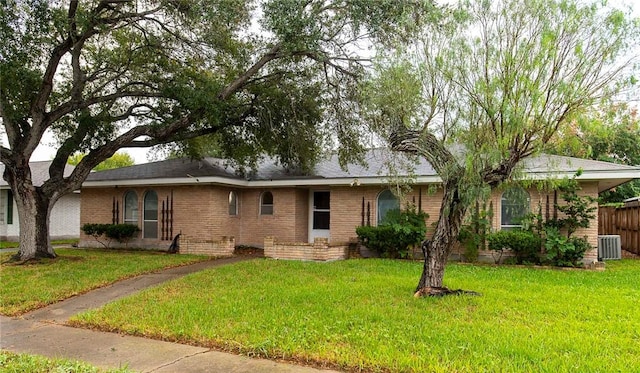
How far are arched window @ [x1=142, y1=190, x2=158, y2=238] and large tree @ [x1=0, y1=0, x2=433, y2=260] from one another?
121 inches

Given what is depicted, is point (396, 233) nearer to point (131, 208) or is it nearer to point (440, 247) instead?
point (440, 247)

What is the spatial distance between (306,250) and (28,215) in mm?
7878

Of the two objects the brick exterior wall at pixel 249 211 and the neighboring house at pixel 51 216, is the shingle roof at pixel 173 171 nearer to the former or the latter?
the brick exterior wall at pixel 249 211

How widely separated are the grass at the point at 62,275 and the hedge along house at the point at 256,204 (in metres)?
2.32

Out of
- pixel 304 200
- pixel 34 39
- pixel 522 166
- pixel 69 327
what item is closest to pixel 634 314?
pixel 522 166

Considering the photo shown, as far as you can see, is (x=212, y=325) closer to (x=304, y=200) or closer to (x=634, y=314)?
(x=634, y=314)

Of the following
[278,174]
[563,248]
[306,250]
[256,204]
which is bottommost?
[306,250]

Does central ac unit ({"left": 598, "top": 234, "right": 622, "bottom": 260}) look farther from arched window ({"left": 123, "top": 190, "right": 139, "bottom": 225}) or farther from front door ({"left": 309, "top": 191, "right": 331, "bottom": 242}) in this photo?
arched window ({"left": 123, "top": 190, "right": 139, "bottom": 225})

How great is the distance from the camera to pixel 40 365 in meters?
4.85

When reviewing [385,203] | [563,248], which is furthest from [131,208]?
[563,248]

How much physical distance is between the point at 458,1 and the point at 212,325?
19.8 feet

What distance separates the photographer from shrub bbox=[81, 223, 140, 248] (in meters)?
16.5

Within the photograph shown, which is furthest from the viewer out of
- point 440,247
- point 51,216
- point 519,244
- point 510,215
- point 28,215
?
point 51,216

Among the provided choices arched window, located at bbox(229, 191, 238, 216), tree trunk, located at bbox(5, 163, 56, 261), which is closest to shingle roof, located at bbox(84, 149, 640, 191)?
arched window, located at bbox(229, 191, 238, 216)
